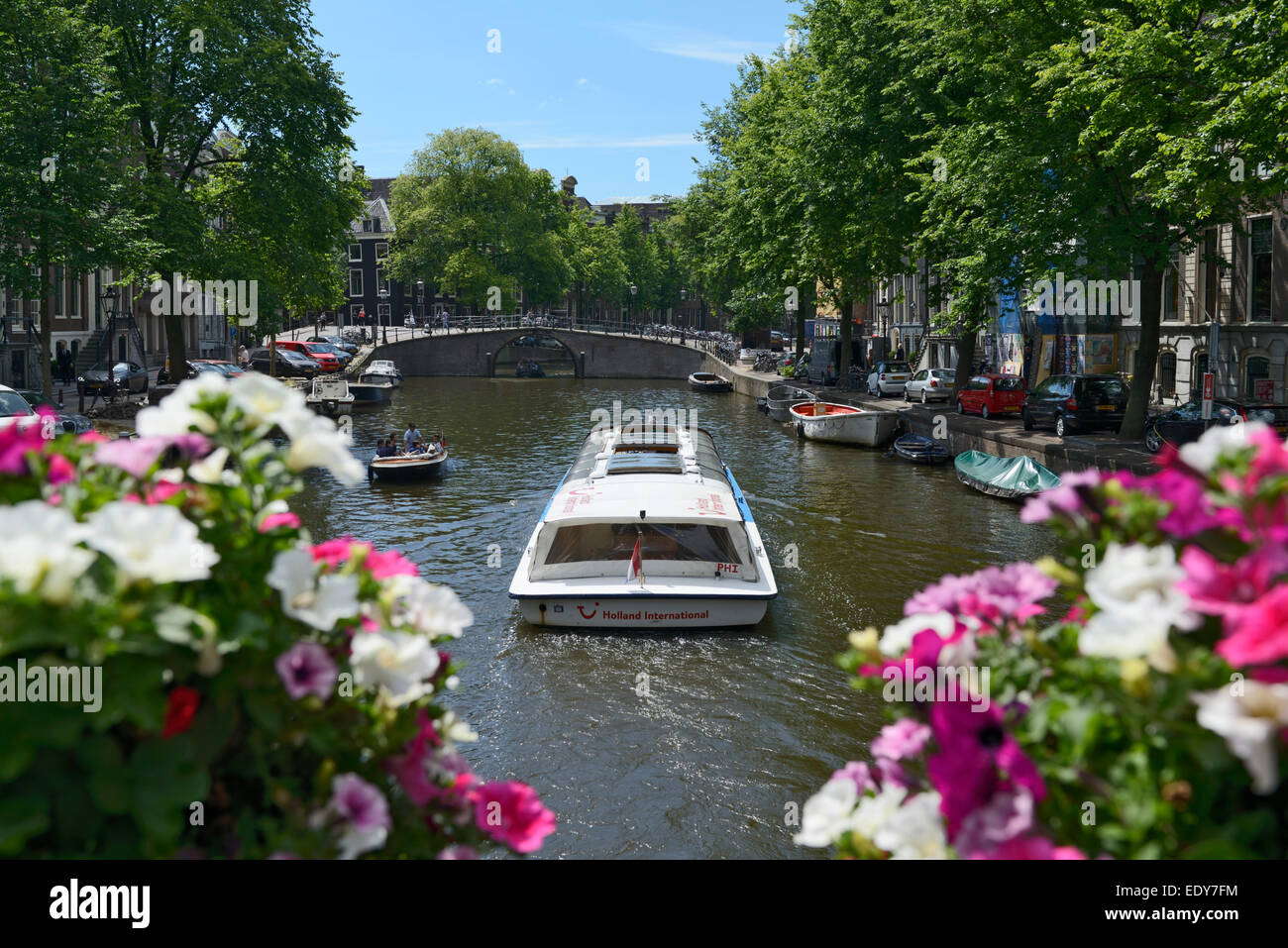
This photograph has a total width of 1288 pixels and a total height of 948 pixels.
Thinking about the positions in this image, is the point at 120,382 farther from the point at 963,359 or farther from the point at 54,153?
the point at 963,359

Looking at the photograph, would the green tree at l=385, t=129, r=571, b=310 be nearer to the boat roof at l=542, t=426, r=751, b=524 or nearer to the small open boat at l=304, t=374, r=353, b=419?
the small open boat at l=304, t=374, r=353, b=419

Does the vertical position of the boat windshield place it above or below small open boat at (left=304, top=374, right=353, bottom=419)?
below

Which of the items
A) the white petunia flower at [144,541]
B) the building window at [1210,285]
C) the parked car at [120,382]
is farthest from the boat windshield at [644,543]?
the building window at [1210,285]

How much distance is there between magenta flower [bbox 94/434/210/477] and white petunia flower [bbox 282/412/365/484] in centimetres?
21

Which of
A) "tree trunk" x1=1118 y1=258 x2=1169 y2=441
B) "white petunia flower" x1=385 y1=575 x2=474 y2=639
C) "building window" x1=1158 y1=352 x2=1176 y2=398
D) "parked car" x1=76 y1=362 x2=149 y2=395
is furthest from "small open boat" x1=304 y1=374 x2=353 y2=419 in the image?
"white petunia flower" x1=385 y1=575 x2=474 y2=639

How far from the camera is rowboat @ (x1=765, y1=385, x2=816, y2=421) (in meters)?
44.6

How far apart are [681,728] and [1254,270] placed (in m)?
28.3

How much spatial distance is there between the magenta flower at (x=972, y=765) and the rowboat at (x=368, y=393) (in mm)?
48978

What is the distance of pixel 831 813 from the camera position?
9.01 ft

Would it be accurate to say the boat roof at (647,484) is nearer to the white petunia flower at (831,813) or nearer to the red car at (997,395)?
the white petunia flower at (831,813)

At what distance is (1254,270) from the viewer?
3206cm

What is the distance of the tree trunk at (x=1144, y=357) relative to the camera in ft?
84.1

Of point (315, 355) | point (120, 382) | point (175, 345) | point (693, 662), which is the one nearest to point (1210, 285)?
point (693, 662)
